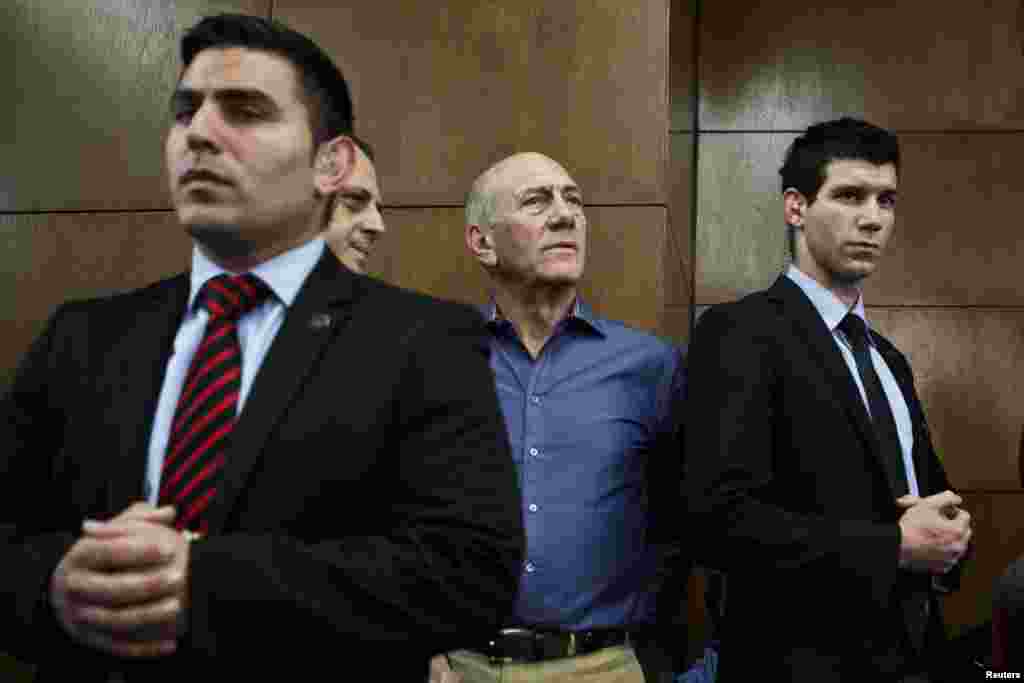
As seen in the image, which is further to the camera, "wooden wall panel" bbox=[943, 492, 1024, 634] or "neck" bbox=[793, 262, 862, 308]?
"wooden wall panel" bbox=[943, 492, 1024, 634]

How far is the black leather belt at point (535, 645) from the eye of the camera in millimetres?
2588

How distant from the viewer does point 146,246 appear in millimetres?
3633

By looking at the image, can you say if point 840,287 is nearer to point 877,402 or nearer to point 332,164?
point 877,402

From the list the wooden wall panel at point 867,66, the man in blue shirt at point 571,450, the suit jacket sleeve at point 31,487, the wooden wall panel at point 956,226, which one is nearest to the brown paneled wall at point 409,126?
the man in blue shirt at point 571,450

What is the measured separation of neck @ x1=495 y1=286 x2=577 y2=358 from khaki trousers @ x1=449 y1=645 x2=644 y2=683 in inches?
28.5

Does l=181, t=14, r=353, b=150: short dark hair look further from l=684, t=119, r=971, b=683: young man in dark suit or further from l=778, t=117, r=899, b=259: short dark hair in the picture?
l=778, t=117, r=899, b=259: short dark hair

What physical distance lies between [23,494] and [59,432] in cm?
9

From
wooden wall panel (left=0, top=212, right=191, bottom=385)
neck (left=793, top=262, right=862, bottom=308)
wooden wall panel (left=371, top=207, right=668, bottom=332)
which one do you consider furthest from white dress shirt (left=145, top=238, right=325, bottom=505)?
wooden wall panel (left=0, top=212, right=191, bottom=385)

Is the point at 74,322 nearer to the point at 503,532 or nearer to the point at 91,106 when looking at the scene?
the point at 503,532

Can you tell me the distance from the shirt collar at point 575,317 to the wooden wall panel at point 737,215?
94.0 inches

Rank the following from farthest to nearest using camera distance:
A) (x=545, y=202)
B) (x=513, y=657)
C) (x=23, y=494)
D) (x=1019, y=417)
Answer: (x=1019, y=417)
(x=545, y=202)
(x=513, y=657)
(x=23, y=494)

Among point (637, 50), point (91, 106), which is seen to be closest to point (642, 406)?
point (637, 50)

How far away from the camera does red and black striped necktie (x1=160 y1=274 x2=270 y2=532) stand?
1520mm

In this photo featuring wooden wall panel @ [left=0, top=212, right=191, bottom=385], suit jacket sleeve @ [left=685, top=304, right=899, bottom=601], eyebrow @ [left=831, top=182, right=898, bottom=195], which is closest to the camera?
suit jacket sleeve @ [left=685, top=304, right=899, bottom=601]
